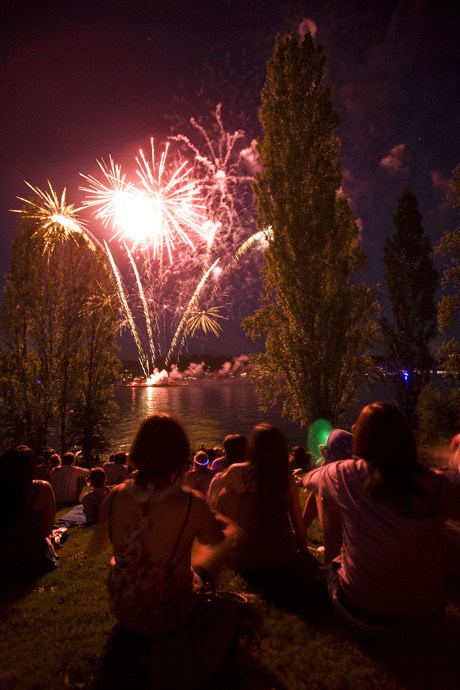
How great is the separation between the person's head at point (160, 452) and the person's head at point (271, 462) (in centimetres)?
109

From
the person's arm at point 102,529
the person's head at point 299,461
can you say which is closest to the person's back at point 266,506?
the person's arm at point 102,529

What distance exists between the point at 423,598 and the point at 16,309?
22618 mm

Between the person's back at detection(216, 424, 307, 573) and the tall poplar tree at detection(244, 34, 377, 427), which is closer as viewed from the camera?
the person's back at detection(216, 424, 307, 573)

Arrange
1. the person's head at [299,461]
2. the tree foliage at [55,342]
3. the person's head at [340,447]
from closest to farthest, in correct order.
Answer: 1. the person's head at [340,447]
2. the person's head at [299,461]
3. the tree foliage at [55,342]

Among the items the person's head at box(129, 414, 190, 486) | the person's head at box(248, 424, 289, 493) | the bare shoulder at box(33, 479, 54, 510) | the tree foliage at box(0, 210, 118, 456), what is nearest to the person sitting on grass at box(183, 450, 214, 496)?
the bare shoulder at box(33, 479, 54, 510)

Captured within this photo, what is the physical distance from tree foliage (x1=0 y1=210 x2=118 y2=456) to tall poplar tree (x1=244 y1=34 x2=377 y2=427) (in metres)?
11.1

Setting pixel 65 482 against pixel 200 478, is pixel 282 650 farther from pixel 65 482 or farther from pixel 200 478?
pixel 65 482

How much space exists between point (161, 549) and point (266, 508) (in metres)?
1.39

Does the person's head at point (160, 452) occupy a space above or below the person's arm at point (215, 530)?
above

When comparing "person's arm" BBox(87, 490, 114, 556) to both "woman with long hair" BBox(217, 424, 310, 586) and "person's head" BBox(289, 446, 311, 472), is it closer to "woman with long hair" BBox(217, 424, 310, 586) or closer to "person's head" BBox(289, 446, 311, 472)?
"woman with long hair" BBox(217, 424, 310, 586)

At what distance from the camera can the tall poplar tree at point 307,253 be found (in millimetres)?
14852

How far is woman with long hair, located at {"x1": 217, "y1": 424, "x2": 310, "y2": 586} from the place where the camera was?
11.3 ft

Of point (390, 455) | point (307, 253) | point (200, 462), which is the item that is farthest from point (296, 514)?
point (307, 253)

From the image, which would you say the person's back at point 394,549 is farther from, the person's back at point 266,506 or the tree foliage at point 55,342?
the tree foliage at point 55,342
